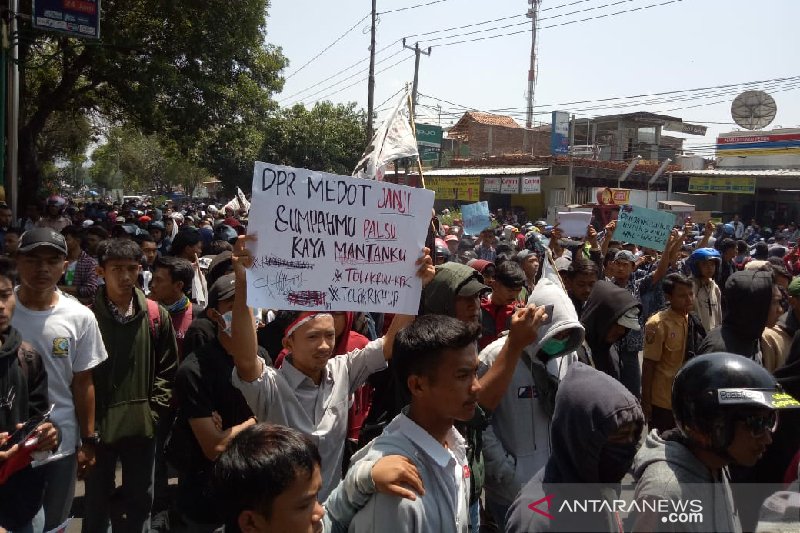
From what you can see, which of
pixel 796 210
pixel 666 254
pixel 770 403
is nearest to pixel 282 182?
pixel 770 403

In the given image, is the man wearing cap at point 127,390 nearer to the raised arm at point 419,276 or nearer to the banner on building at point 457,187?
the raised arm at point 419,276

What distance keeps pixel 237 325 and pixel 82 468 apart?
1.42 meters

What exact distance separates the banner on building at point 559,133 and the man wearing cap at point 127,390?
30146 millimetres

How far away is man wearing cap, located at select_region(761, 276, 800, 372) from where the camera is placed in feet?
13.4

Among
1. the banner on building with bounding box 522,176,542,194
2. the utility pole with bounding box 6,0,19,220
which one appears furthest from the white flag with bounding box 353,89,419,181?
the banner on building with bounding box 522,176,542,194

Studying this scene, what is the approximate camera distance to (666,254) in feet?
21.6

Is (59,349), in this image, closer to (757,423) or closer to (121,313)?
(121,313)

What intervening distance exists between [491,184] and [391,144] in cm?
2519

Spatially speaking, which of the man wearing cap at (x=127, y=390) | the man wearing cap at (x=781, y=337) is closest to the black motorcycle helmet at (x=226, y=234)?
the man wearing cap at (x=127, y=390)

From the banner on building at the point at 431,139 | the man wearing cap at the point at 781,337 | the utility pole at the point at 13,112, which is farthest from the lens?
the banner on building at the point at 431,139

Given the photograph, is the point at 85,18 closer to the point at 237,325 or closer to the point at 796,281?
the point at 237,325

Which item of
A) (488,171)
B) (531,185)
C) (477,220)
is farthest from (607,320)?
(488,171)

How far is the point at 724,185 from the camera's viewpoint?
84.3 ft

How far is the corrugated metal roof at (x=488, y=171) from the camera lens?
28438mm
